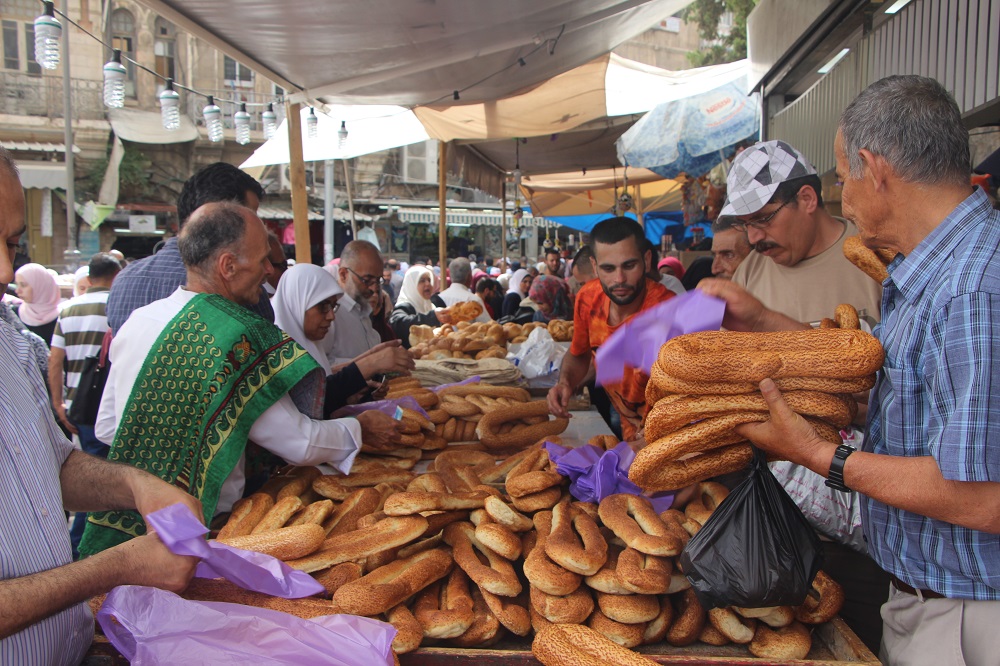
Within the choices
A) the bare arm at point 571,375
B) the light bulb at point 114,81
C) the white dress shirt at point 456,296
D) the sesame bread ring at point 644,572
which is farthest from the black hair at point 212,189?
the white dress shirt at point 456,296

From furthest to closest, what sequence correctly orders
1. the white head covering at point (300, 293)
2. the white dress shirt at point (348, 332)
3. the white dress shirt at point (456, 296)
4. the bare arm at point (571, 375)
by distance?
1. the white dress shirt at point (456, 296)
2. the white dress shirt at point (348, 332)
3. the bare arm at point (571, 375)
4. the white head covering at point (300, 293)

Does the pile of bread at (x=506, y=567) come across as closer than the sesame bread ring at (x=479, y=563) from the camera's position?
Yes

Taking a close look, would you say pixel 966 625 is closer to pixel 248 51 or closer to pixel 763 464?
pixel 763 464

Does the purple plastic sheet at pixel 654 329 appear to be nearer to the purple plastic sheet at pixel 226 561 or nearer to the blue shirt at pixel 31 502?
the purple plastic sheet at pixel 226 561

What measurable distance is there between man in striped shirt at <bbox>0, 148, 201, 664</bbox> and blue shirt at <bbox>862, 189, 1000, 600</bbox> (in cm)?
150

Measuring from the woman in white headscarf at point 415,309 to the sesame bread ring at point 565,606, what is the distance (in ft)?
17.4

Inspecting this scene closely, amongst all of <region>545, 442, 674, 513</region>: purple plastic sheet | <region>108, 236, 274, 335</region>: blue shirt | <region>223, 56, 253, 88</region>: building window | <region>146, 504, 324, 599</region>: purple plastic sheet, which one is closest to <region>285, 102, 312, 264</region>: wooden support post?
<region>108, 236, 274, 335</region>: blue shirt

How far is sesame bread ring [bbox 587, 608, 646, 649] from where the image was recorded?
5.32 feet

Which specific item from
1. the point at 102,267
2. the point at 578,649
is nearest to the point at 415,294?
the point at 102,267

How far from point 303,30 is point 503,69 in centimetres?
207

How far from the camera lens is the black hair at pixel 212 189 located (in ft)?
10.3

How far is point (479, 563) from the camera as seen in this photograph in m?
1.89

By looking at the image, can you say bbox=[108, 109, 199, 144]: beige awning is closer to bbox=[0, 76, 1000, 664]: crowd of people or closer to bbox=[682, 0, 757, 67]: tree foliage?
bbox=[682, 0, 757, 67]: tree foliage

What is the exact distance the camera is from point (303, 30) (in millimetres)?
4312
